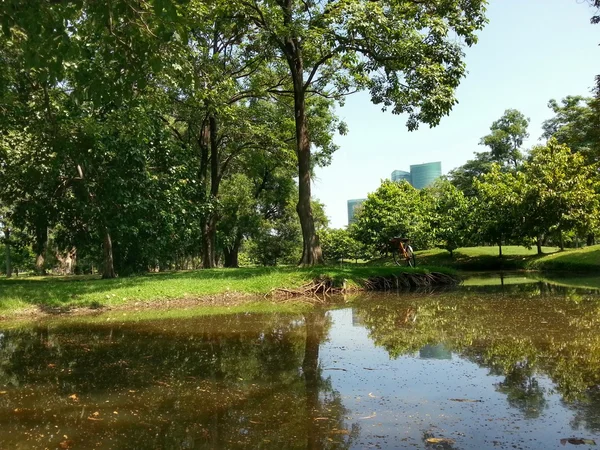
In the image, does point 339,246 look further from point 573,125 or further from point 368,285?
point 368,285

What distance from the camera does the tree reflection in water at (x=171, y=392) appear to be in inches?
138

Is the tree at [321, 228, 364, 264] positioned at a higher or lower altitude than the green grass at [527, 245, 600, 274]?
higher

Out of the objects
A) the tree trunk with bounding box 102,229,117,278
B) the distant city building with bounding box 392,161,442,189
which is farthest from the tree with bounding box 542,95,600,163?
the distant city building with bounding box 392,161,442,189

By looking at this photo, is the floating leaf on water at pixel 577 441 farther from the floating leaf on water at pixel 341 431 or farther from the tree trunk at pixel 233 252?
the tree trunk at pixel 233 252

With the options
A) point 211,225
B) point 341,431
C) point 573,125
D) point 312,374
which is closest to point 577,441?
point 341,431

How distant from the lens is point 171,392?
4.61m

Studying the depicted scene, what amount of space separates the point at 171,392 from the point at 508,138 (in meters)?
56.3

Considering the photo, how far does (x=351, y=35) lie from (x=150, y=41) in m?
9.32

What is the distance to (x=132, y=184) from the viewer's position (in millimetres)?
16281

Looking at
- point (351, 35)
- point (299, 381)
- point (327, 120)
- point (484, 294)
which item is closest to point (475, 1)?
point (351, 35)

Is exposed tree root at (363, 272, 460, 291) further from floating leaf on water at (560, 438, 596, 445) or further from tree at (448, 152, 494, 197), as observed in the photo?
tree at (448, 152, 494, 197)

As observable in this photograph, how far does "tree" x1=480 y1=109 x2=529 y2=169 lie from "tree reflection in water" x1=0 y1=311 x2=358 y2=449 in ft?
169

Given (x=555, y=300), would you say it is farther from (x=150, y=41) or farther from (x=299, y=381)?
(x=150, y=41)

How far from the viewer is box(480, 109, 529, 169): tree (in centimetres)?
5284
